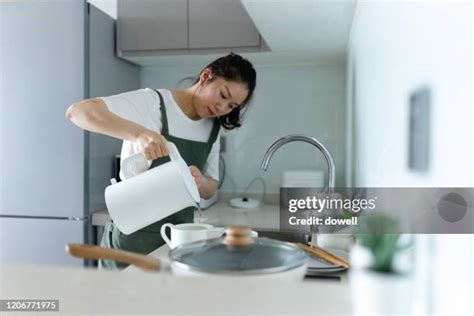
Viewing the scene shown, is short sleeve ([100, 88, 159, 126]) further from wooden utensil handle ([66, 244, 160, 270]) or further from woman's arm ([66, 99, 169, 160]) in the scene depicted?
wooden utensil handle ([66, 244, 160, 270])

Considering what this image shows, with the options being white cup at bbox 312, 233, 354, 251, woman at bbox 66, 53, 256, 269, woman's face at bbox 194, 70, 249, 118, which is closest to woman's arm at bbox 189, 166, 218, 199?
woman at bbox 66, 53, 256, 269

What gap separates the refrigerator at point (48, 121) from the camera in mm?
1014

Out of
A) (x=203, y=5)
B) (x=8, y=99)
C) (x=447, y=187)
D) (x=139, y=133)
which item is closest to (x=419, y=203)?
(x=447, y=187)

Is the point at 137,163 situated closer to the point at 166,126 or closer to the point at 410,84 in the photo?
the point at 166,126

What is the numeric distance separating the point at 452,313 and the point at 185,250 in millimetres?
269

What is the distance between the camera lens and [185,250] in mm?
470

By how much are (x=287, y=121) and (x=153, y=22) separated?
41cm

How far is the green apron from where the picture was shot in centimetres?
70

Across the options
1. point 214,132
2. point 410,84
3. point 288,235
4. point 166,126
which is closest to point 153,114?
point 166,126

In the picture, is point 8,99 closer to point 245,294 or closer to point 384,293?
point 245,294

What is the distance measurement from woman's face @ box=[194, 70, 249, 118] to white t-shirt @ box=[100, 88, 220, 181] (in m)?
0.03

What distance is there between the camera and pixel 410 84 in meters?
0.54

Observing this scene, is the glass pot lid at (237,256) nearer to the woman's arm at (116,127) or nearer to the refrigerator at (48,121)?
the woman's arm at (116,127)

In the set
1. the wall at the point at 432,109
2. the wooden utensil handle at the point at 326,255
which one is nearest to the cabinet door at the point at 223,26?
the wall at the point at 432,109
